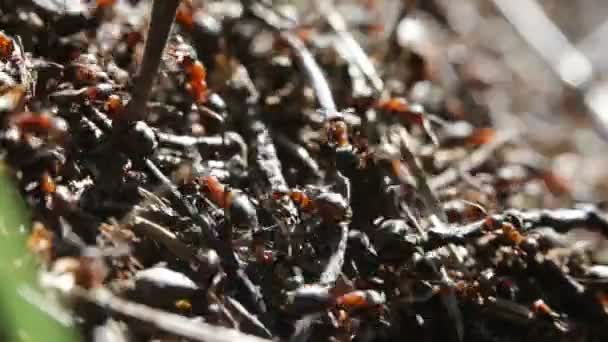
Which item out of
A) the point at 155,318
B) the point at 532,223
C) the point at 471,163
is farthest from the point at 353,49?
the point at 155,318

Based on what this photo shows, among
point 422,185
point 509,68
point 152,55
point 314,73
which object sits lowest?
point 152,55

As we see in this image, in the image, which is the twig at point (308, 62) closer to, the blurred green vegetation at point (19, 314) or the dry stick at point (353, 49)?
the dry stick at point (353, 49)

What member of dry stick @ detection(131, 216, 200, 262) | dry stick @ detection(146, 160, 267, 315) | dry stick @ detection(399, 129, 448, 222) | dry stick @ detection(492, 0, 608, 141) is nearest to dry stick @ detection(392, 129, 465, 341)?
dry stick @ detection(399, 129, 448, 222)

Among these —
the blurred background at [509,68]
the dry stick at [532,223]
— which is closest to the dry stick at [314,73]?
the blurred background at [509,68]

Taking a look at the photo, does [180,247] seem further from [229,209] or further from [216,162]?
[216,162]

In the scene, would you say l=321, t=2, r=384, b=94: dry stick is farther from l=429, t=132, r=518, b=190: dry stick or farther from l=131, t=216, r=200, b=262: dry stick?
l=131, t=216, r=200, b=262: dry stick

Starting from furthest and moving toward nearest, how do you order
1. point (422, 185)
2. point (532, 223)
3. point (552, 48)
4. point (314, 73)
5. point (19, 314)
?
point (552, 48)
point (314, 73)
point (422, 185)
point (532, 223)
point (19, 314)

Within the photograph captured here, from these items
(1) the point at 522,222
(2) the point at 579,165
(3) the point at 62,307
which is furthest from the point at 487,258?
(2) the point at 579,165

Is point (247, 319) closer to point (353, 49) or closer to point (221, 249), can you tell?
point (221, 249)
